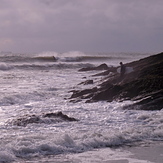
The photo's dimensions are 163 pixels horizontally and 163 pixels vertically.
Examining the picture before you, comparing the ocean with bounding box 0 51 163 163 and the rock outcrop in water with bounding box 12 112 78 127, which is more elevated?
the rock outcrop in water with bounding box 12 112 78 127

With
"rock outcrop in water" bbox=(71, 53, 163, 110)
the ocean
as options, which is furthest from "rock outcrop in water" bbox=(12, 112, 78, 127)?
"rock outcrop in water" bbox=(71, 53, 163, 110)

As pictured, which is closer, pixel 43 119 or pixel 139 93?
pixel 43 119

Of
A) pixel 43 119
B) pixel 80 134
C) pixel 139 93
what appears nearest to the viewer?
pixel 80 134

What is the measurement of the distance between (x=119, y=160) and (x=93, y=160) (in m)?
0.56

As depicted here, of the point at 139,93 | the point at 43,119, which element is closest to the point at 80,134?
the point at 43,119

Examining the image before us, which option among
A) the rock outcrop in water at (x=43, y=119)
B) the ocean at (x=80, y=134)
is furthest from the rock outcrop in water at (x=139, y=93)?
the rock outcrop in water at (x=43, y=119)

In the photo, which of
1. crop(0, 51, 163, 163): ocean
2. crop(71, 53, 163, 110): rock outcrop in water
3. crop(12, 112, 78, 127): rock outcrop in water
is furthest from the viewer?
crop(71, 53, 163, 110): rock outcrop in water

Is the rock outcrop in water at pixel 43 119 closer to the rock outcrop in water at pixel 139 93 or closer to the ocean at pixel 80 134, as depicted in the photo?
the ocean at pixel 80 134

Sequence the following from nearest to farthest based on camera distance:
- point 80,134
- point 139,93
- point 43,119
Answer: point 80,134
point 43,119
point 139,93

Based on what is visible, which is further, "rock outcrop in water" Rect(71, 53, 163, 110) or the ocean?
"rock outcrop in water" Rect(71, 53, 163, 110)

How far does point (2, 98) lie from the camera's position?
57.2 ft

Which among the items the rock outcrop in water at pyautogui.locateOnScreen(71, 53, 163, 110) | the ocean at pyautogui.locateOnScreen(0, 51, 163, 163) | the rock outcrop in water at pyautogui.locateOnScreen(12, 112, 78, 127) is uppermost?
the rock outcrop in water at pyautogui.locateOnScreen(71, 53, 163, 110)

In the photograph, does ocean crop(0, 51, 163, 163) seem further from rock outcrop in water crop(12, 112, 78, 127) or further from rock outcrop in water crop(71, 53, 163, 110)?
rock outcrop in water crop(71, 53, 163, 110)

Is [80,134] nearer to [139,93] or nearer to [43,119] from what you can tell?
[43,119]
